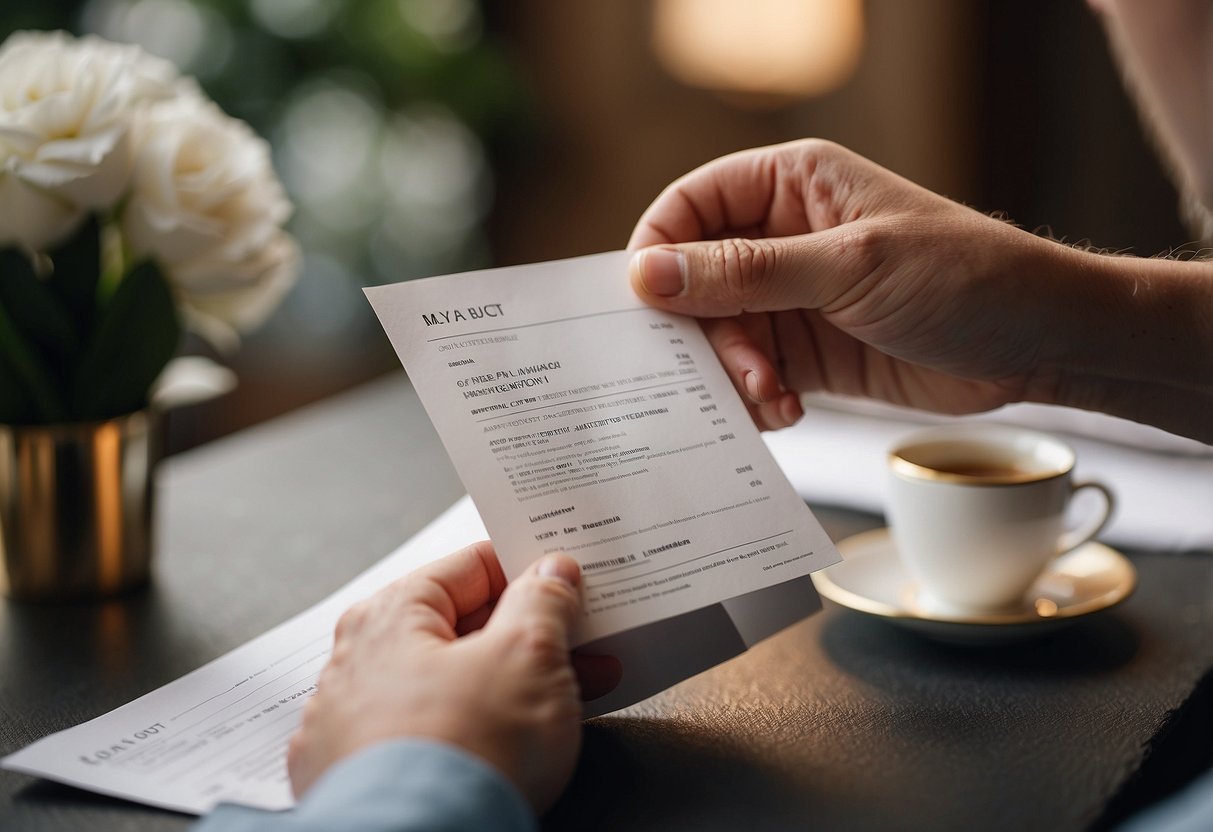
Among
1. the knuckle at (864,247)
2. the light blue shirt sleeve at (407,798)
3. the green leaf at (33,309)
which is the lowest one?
the green leaf at (33,309)

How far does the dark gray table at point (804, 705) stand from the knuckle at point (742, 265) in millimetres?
249

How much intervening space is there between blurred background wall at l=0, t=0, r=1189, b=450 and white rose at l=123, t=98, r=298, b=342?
1613 millimetres

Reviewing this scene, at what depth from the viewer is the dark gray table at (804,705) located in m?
0.55

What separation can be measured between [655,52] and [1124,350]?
2.64 metres

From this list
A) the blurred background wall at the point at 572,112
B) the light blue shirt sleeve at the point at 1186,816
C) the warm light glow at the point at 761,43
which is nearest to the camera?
the light blue shirt sleeve at the point at 1186,816

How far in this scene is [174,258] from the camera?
833mm

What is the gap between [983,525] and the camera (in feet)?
2.41

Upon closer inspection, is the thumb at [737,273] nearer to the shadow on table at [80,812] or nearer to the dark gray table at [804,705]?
the dark gray table at [804,705]

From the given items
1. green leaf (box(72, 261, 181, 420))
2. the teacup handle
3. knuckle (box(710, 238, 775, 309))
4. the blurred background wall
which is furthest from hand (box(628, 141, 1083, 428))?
the blurred background wall

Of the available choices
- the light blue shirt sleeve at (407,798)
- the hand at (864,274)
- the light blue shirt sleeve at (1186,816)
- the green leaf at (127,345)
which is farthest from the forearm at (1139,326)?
the green leaf at (127,345)

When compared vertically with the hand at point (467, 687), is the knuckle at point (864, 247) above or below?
above

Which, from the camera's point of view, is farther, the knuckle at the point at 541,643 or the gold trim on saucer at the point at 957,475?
the gold trim on saucer at the point at 957,475

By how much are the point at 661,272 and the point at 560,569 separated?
261mm

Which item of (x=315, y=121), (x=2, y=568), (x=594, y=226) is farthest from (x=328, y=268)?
(x=2, y=568)
